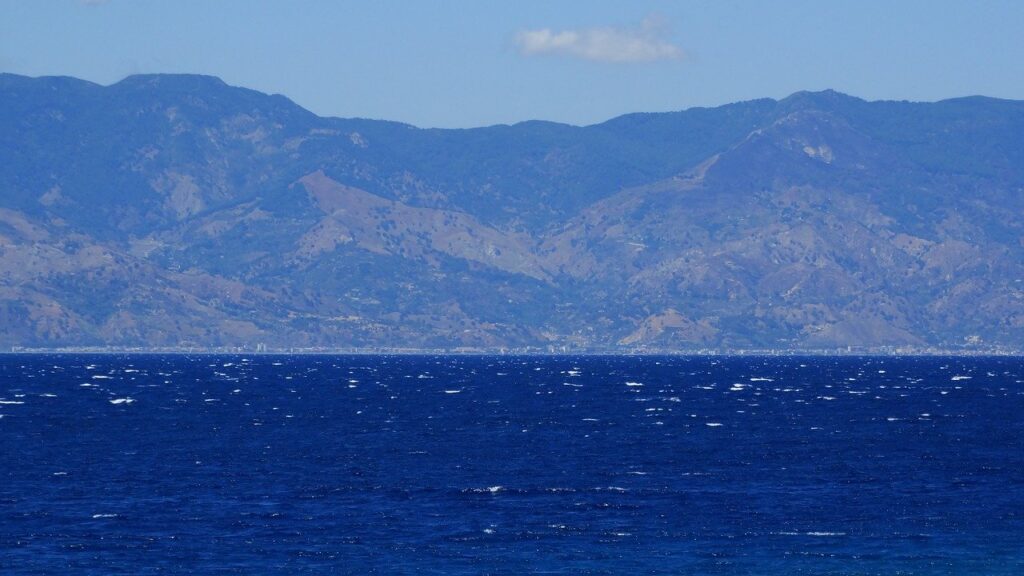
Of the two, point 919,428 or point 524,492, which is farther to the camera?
point 919,428

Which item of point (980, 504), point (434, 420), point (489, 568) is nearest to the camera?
point (489, 568)

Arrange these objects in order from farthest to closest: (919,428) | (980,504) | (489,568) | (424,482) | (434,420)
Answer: (434,420)
(919,428)
(424,482)
(980,504)
(489,568)

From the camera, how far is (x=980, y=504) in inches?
4471

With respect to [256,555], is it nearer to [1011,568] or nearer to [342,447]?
[1011,568]

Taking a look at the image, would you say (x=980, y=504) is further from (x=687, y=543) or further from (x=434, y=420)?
(x=434, y=420)

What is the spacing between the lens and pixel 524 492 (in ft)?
391

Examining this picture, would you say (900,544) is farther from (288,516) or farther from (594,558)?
(288,516)

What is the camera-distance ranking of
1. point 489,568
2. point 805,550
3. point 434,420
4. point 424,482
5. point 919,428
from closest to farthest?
point 489,568, point 805,550, point 424,482, point 919,428, point 434,420

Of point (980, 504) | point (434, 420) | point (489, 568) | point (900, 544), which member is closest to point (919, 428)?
point (434, 420)

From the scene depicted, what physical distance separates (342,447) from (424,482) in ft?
106

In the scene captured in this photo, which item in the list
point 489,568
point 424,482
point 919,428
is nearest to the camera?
point 489,568

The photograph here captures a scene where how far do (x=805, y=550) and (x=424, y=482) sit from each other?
1498 inches

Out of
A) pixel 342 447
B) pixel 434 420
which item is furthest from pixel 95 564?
pixel 434 420

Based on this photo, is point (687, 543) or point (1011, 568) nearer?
point (1011, 568)
